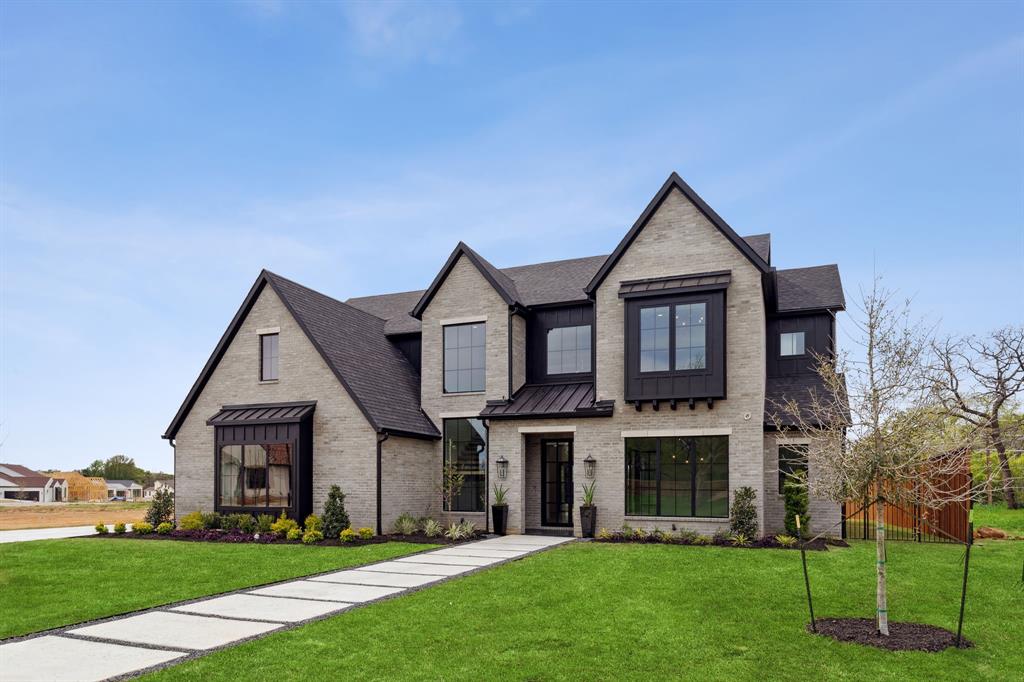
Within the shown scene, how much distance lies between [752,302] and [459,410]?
942 centimetres

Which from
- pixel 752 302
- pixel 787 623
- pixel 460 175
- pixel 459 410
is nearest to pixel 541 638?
pixel 787 623

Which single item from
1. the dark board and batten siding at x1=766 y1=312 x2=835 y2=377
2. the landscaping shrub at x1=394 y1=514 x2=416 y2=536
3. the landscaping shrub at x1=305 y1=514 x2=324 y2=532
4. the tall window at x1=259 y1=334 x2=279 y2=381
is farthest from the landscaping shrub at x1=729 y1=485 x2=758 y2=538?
the tall window at x1=259 y1=334 x2=279 y2=381

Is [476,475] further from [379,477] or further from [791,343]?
[791,343]

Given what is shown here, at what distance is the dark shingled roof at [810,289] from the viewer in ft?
71.5

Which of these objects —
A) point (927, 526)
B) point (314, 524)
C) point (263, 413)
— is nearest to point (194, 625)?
point (314, 524)

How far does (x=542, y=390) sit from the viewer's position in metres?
22.8

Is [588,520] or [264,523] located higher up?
[588,520]

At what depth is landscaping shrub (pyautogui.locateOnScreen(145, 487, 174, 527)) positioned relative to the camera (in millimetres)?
22837

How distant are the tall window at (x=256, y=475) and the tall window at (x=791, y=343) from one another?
14884 mm

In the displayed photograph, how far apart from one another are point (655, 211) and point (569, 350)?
201 inches

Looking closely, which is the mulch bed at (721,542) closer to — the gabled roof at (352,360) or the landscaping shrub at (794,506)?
the landscaping shrub at (794,506)

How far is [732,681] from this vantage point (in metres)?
7.27

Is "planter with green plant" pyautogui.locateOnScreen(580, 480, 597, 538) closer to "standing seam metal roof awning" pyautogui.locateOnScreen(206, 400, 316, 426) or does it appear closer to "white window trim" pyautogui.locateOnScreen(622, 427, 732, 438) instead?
"white window trim" pyautogui.locateOnScreen(622, 427, 732, 438)

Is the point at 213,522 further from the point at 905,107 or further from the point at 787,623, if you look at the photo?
the point at 905,107
